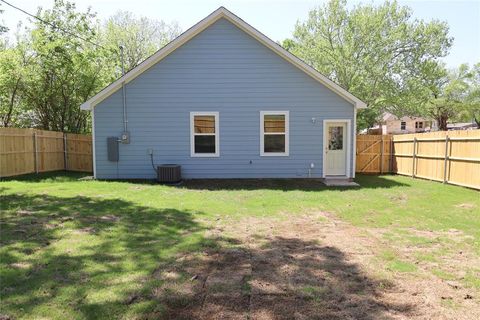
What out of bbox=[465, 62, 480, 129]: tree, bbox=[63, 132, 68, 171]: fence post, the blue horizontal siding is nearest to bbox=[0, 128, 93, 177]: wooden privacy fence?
bbox=[63, 132, 68, 171]: fence post

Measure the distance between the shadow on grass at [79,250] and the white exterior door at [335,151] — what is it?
7.41 m

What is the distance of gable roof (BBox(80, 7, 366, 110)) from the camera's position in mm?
12062

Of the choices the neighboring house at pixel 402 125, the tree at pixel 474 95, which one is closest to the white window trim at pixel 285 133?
the tree at pixel 474 95

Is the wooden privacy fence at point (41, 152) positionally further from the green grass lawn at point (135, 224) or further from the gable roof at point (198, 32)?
the gable roof at point (198, 32)

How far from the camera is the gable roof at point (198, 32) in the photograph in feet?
39.6

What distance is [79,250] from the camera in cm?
470

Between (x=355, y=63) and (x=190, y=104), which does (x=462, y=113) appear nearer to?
(x=355, y=63)

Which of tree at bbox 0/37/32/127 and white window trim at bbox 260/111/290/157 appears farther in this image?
tree at bbox 0/37/32/127

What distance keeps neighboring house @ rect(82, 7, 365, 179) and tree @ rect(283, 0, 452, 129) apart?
1746 centimetres

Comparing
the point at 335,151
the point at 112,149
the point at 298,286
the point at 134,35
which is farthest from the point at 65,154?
the point at 134,35

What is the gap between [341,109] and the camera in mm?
12555

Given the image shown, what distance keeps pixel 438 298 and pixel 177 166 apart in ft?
32.0

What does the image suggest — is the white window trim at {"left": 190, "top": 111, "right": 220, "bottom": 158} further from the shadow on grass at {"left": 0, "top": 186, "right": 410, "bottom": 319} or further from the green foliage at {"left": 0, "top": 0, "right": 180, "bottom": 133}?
the green foliage at {"left": 0, "top": 0, "right": 180, "bottom": 133}

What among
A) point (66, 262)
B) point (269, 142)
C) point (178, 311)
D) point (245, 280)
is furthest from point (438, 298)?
point (269, 142)
